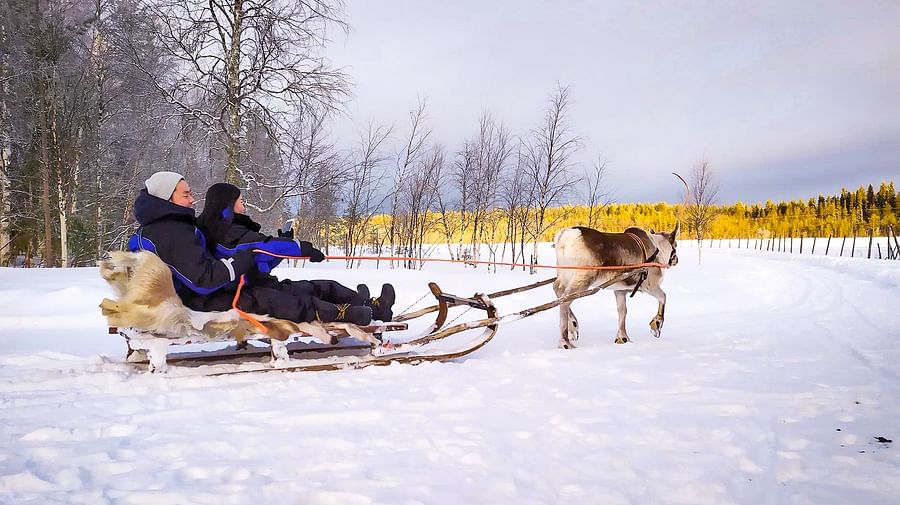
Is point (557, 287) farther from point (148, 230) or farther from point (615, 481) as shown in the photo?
point (148, 230)

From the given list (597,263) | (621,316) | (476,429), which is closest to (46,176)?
(597,263)

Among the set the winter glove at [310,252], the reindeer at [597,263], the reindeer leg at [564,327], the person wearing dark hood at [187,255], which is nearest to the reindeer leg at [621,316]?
the reindeer at [597,263]

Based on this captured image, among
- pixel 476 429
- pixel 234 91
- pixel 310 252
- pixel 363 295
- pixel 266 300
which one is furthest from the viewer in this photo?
pixel 234 91

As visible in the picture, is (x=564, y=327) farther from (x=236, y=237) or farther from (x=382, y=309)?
(x=236, y=237)

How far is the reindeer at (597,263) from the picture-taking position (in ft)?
21.7

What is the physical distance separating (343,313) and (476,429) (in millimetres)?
2097

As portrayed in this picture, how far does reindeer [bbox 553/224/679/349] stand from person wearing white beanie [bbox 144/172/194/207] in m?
4.51

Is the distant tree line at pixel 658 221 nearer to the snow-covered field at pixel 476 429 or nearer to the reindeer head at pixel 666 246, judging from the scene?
the reindeer head at pixel 666 246

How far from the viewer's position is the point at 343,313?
15.9 feet

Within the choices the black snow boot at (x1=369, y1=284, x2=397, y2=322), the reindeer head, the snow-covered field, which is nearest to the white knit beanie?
the snow-covered field

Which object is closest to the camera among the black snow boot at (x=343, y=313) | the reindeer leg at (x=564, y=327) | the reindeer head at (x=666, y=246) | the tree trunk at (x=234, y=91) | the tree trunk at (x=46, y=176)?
the black snow boot at (x=343, y=313)

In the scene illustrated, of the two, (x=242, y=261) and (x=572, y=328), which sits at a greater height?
(x=242, y=261)

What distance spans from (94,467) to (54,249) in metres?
21.9

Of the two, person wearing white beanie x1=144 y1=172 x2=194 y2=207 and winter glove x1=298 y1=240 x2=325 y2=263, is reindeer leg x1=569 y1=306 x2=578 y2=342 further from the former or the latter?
person wearing white beanie x1=144 y1=172 x2=194 y2=207
